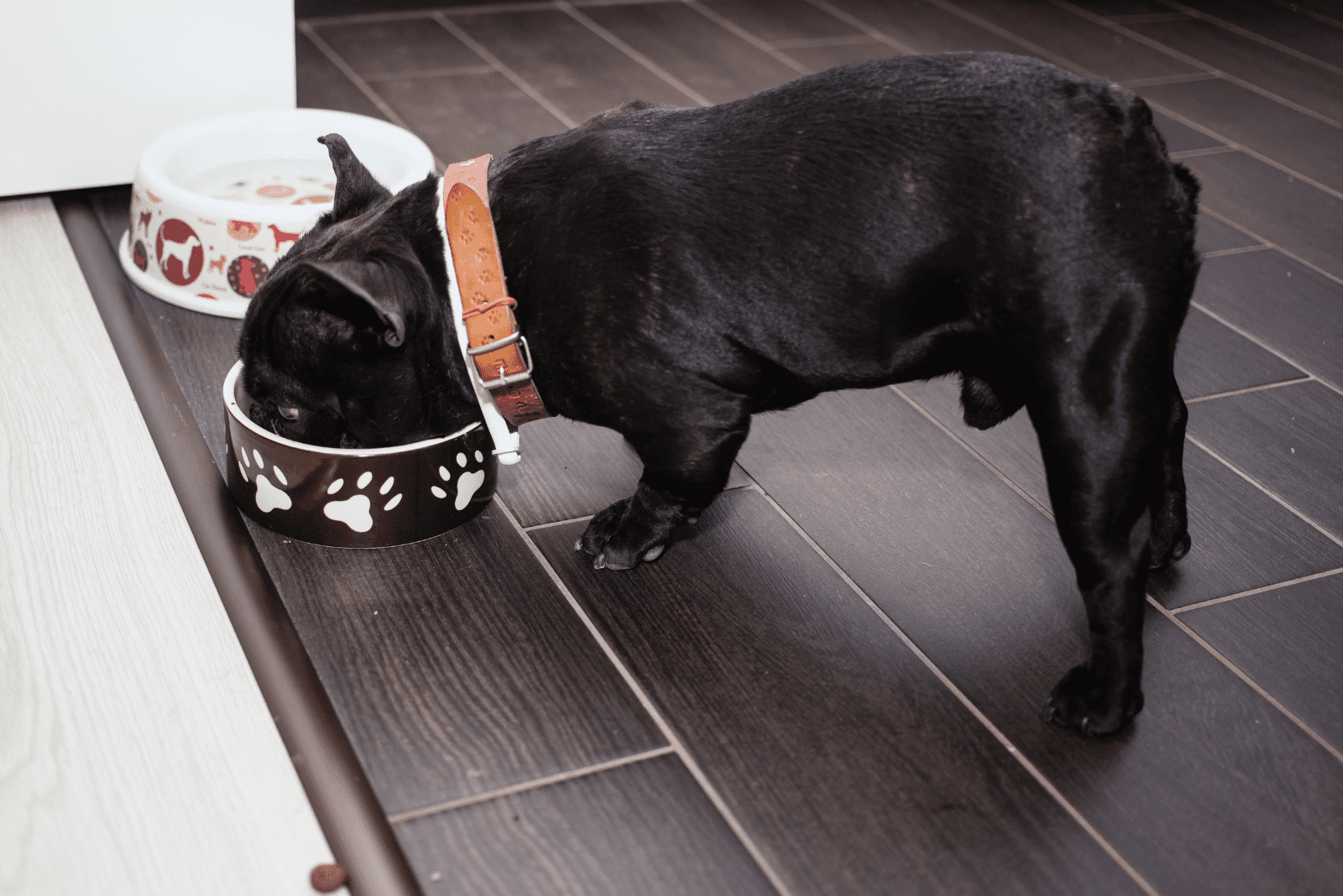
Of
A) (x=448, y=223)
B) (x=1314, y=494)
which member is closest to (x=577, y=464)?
(x=448, y=223)

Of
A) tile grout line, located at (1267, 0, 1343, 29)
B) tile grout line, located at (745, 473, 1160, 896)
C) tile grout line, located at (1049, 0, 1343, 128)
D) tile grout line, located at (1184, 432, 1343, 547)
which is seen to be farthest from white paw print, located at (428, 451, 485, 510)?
tile grout line, located at (1267, 0, 1343, 29)

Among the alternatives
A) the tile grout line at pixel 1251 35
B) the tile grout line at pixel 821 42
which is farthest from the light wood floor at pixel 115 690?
the tile grout line at pixel 1251 35

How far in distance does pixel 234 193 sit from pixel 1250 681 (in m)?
2.07

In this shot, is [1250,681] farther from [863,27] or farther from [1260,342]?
[863,27]

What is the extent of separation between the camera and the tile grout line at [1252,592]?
72.5 inches

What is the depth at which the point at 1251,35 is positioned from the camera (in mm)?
4500

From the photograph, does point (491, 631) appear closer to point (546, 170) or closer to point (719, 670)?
point (719, 670)

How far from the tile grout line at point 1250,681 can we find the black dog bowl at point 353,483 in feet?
3.37

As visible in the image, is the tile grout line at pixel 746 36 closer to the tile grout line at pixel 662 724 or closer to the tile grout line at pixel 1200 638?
the tile grout line at pixel 1200 638

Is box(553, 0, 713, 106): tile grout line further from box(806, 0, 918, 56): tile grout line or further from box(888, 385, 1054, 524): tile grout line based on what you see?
box(888, 385, 1054, 524): tile grout line

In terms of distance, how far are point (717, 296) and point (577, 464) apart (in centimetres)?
65

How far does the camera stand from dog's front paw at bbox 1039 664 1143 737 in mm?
1593

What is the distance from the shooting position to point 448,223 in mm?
A: 1612

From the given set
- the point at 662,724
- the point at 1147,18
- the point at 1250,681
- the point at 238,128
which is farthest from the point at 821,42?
the point at 662,724
